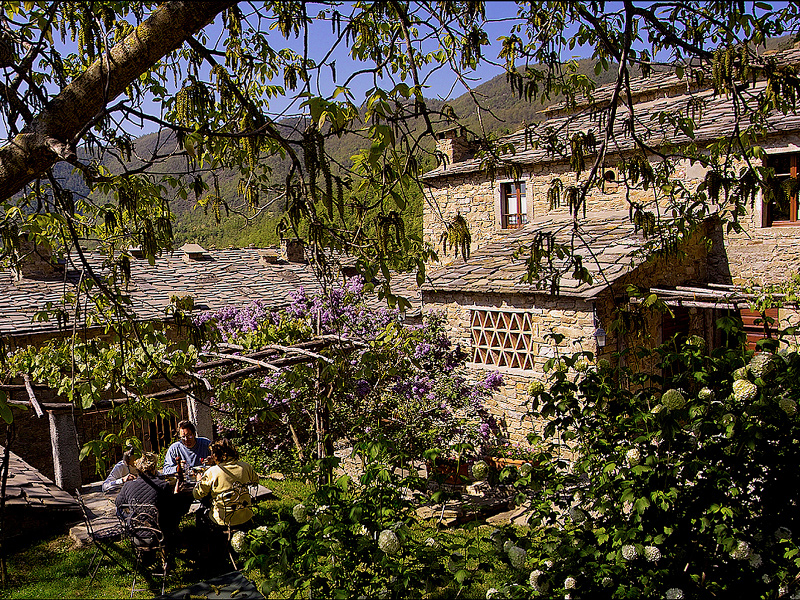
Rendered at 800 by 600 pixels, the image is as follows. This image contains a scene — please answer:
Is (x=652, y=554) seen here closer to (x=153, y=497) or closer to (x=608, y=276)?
(x=153, y=497)

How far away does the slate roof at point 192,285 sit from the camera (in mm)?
11250

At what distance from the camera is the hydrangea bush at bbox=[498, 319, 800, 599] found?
298 cm

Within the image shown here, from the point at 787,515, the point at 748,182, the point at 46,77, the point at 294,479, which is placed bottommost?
the point at 294,479

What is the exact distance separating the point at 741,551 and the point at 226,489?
165 inches

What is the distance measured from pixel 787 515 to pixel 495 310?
24.6 feet

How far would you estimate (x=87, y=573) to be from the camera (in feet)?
19.7

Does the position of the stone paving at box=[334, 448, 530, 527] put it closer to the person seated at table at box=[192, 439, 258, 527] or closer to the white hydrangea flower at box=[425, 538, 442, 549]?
the person seated at table at box=[192, 439, 258, 527]

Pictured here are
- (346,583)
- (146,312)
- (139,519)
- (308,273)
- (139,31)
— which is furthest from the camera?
(308,273)

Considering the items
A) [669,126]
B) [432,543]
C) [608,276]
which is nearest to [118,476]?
[432,543]

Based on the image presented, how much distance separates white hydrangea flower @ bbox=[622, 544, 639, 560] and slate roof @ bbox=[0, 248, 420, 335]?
28.0 ft

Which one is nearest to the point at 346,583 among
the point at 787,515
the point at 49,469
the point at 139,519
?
the point at 787,515

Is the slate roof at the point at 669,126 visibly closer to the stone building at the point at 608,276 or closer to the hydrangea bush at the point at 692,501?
the stone building at the point at 608,276

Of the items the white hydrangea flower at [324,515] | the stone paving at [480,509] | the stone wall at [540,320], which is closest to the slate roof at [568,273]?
the stone wall at [540,320]

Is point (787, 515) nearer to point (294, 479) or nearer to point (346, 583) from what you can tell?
point (346, 583)
